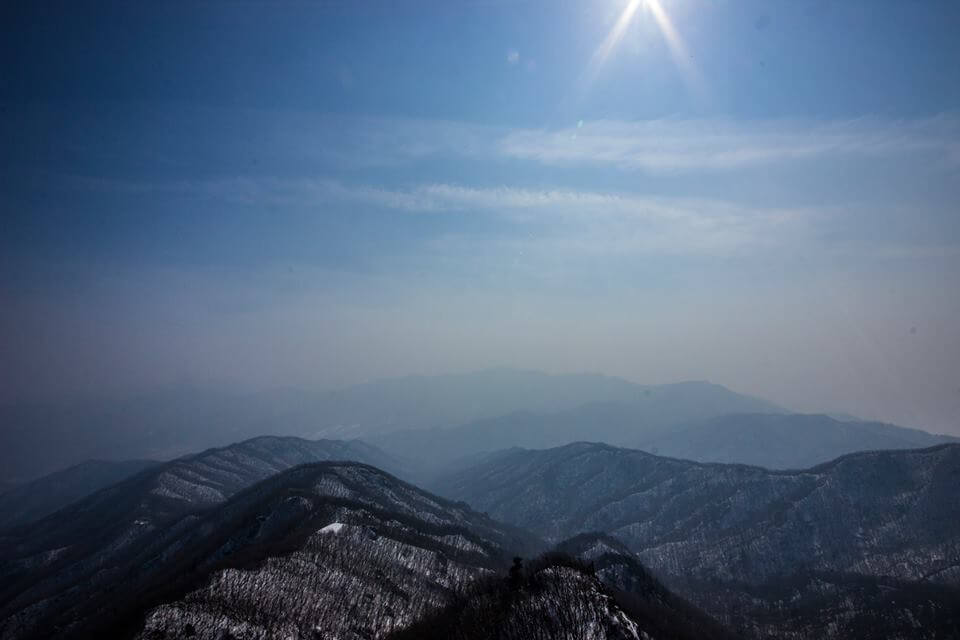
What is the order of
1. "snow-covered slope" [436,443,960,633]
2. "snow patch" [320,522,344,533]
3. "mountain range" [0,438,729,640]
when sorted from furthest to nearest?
"snow-covered slope" [436,443,960,633] → "snow patch" [320,522,344,533] → "mountain range" [0,438,729,640]

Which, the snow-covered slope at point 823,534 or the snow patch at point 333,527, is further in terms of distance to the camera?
the snow-covered slope at point 823,534

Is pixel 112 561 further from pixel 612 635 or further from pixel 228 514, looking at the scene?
pixel 612 635

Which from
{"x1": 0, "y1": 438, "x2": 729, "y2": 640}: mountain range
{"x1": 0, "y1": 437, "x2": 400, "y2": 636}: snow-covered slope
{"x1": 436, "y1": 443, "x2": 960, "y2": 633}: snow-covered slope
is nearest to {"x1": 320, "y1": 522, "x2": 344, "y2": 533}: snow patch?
{"x1": 0, "y1": 438, "x2": 729, "y2": 640}: mountain range

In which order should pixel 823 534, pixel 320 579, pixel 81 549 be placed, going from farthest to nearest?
pixel 823 534, pixel 81 549, pixel 320 579

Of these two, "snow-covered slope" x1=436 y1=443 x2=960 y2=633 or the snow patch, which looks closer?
the snow patch

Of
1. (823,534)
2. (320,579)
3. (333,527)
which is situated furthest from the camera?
(823,534)

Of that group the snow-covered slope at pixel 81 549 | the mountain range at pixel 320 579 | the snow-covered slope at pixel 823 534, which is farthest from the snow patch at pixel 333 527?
the snow-covered slope at pixel 823 534

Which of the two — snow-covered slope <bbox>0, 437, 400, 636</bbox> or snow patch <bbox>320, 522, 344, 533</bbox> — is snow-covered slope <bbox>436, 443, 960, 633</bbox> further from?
snow-covered slope <bbox>0, 437, 400, 636</bbox>

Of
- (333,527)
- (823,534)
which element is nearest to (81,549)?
(333,527)

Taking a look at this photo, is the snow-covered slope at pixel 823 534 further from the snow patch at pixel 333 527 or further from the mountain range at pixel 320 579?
the snow patch at pixel 333 527

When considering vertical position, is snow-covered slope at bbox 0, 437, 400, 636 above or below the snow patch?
below

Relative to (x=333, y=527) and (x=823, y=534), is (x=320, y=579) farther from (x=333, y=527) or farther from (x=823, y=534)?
(x=823, y=534)
